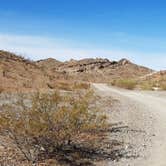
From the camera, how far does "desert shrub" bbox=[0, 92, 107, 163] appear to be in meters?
12.7

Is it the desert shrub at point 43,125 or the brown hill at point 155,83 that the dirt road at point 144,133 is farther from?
the brown hill at point 155,83

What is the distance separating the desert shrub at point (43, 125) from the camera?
12703 mm

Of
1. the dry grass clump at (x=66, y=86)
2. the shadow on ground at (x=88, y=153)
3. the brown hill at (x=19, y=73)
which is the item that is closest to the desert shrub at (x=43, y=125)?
the shadow on ground at (x=88, y=153)

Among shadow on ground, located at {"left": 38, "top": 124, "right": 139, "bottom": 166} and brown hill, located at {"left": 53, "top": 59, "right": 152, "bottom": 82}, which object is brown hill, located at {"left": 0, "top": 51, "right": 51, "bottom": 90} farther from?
brown hill, located at {"left": 53, "top": 59, "right": 152, "bottom": 82}

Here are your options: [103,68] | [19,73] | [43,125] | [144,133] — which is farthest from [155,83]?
[103,68]

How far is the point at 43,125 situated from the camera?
12758 millimetres

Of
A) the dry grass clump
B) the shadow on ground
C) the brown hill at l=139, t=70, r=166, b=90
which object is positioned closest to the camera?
the shadow on ground

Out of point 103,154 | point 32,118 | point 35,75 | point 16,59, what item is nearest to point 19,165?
point 32,118

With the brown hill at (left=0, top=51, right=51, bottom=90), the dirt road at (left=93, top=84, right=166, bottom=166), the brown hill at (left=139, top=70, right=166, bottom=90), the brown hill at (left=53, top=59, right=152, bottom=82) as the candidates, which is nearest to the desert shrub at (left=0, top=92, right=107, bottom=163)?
the dirt road at (left=93, top=84, right=166, bottom=166)

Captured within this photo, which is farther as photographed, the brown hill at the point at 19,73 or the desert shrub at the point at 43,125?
the brown hill at the point at 19,73

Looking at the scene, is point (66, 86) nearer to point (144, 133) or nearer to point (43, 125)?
point (144, 133)

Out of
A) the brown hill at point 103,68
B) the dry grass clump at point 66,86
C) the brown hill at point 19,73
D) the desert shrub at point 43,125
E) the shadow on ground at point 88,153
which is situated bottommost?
the shadow on ground at point 88,153

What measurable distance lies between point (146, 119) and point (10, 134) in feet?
29.2

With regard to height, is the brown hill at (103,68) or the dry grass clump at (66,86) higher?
the brown hill at (103,68)
